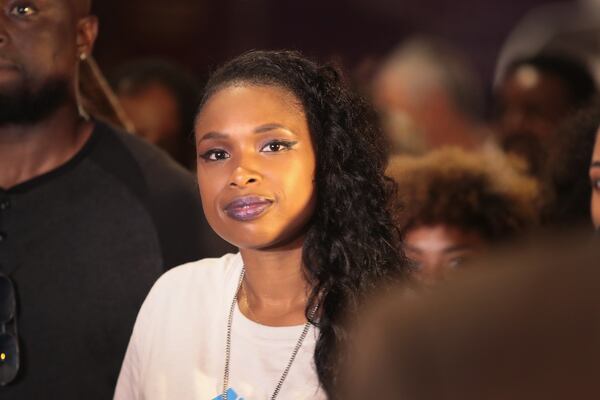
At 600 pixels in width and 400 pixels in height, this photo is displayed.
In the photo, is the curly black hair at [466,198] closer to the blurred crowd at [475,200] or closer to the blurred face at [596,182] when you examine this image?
the blurred crowd at [475,200]

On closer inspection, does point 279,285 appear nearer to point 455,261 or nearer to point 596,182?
point 596,182

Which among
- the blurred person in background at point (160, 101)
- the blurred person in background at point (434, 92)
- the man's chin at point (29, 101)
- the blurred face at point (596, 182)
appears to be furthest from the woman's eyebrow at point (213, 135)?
the blurred person in background at point (434, 92)

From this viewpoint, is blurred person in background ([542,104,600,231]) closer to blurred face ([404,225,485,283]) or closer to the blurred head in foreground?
blurred face ([404,225,485,283])

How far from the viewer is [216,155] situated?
971mm

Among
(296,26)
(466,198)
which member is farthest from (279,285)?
(296,26)

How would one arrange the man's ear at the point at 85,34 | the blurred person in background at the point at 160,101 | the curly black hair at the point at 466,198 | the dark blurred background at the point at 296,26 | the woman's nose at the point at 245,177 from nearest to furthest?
the woman's nose at the point at 245,177
the man's ear at the point at 85,34
the curly black hair at the point at 466,198
the blurred person in background at the point at 160,101
the dark blurred background at the point at 296,26

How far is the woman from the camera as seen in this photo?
0.94 meters

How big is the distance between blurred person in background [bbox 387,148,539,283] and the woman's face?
1.70 feet

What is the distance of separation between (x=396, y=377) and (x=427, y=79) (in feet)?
9.37

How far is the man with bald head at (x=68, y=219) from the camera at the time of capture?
113 cm

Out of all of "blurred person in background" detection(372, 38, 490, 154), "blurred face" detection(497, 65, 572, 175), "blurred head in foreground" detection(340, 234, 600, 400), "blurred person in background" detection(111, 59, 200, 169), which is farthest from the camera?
"blurred person in background" detection(372, 38, 490, 154)

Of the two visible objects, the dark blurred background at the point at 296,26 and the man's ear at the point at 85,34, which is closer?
the man's ear at the point at 85,34

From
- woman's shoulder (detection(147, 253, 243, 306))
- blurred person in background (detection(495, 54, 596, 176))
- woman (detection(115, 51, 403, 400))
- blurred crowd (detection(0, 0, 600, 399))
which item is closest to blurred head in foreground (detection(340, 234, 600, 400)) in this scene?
blurred crowd (detection(0, 0, 600, 399))

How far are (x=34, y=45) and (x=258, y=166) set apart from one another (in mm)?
433
